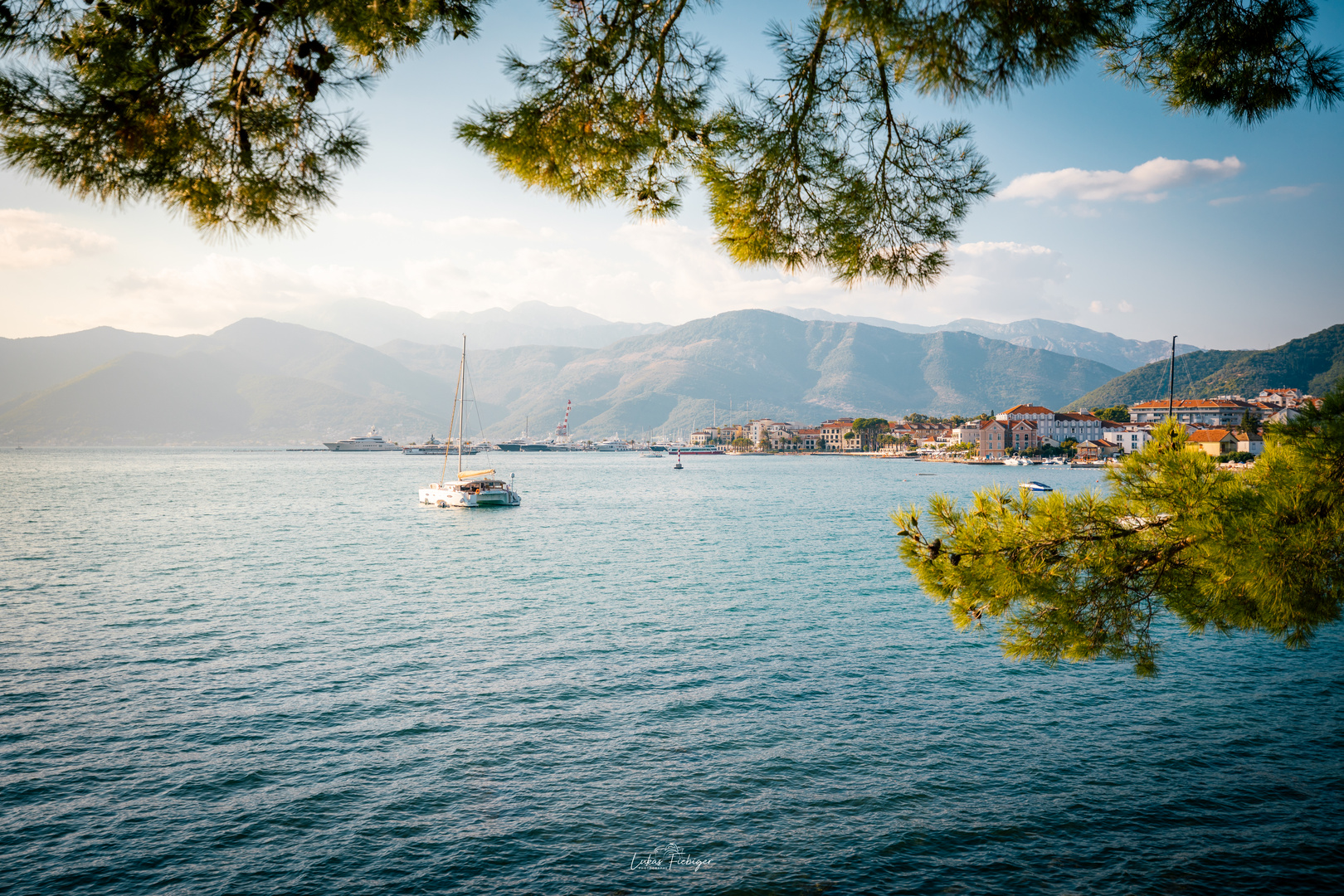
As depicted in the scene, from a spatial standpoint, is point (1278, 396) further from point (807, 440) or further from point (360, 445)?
point (360, 445)

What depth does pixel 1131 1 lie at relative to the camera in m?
4.21

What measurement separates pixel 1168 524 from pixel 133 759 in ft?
34.9

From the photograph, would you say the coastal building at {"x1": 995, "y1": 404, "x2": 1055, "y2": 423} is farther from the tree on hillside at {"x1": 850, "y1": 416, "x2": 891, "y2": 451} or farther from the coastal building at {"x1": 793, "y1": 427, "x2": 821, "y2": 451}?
the coastal building at {"x1": 793, "y1": 427, "x2": 821, "y2": 451}

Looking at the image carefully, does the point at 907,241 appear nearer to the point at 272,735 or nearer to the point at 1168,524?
the point at 1168,524

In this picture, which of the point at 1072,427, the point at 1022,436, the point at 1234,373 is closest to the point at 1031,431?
the point at 1022,436

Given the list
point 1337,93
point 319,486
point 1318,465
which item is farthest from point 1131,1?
point 319,486

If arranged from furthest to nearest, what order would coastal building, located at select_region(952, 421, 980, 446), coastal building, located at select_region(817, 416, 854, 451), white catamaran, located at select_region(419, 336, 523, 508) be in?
coastal building, located at select_region(817, 416, 854, 451) → coastal building, located at select_region(952, 421, 980, 446) → white catamaran, located at select_region(419, 336, 523, 508)

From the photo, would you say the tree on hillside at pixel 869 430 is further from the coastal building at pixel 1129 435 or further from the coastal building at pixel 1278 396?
the coastal building at pixel 1278 396

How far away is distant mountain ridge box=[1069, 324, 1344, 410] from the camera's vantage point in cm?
8175

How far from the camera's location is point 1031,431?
114250 mm

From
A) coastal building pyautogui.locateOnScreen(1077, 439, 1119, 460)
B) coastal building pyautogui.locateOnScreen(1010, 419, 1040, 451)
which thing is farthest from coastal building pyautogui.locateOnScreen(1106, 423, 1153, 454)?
coastal building pyautogui.locateOnScreen(1010, 419, 1040, 451)

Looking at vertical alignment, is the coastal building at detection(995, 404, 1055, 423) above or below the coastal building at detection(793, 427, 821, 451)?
above

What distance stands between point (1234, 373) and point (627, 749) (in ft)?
528

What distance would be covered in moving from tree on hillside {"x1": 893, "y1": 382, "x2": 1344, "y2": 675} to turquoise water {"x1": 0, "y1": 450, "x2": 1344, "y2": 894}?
3269 millimetres
